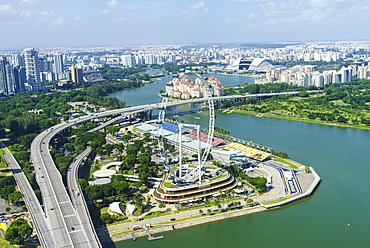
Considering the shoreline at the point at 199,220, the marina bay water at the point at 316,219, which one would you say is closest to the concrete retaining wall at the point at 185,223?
the shoreline at the point at 199,220

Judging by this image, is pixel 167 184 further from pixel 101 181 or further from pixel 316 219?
pixel 316 219

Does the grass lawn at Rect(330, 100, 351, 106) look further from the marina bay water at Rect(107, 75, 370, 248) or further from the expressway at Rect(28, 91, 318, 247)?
the expressway at Rect(28, 91, 318, 247)

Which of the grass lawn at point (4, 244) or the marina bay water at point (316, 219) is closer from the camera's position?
the grass lawn at point (4, 244)

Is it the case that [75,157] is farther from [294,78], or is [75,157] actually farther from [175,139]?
[294,78]

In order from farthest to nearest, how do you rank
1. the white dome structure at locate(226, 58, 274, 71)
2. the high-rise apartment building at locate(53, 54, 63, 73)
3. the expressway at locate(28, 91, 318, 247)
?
the white dome structure at locate(226, 58, 274, 71) < the high-rise apartment building at locate(53, 54, 63, 73) < the expressway at locate(28, 91, 318, 247)

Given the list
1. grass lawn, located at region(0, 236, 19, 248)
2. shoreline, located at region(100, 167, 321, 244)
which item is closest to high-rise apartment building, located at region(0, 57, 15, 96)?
grass lawn, located at region(0, 236, 19, 248)

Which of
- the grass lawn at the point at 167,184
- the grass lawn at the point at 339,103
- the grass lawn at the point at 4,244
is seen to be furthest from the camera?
the grass lawn at the point at 339,103

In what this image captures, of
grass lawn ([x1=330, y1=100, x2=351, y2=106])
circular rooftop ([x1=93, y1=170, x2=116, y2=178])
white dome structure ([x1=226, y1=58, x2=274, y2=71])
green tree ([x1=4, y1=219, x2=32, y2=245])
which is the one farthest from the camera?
white dome structure ([x1=226, y1=58, x2=274, y2=71])

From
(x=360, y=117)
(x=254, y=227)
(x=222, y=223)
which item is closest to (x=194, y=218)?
(x=222, y=223)

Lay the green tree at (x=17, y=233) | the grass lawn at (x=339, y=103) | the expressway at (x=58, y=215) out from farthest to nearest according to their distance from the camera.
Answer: the grass lawn at (x=339, y=103) < the green tree at (x=17, y=233) < the expressway at (x=58, y=215)

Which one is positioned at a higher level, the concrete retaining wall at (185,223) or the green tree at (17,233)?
the green tree at (17,233)

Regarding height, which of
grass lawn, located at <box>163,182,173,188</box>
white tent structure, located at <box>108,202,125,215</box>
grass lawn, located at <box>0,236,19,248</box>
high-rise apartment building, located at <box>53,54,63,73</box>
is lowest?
grass lawn, located at <box>0,236,19,248</box>

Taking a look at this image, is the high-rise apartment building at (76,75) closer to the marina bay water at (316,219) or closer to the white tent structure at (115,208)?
the marina bay water at (316,219)
